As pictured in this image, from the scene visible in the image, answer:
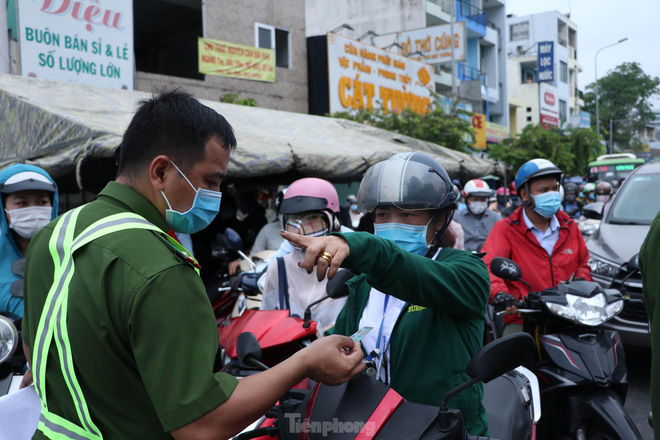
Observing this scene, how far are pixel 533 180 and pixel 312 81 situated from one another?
15199mm

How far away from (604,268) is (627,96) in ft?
201

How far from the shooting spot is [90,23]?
35.7 ft

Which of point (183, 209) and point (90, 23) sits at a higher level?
point (90, 23)

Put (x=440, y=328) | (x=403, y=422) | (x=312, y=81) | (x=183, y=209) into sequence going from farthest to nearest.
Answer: (x=312, y=81) → (x=440, y=328) → (x=183, y=209) → (x=403, y=422)

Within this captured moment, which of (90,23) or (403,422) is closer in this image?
(403,422)

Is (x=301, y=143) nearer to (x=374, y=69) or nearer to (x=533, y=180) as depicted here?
(x=533, y=180)

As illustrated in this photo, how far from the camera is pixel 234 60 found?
49.1 feet

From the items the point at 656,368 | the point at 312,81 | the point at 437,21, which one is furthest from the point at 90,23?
the point at 437,21

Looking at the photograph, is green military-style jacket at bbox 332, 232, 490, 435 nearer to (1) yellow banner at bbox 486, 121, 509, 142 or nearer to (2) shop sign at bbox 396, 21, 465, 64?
(2) shop sign at bbox 396, 21, 465, 64

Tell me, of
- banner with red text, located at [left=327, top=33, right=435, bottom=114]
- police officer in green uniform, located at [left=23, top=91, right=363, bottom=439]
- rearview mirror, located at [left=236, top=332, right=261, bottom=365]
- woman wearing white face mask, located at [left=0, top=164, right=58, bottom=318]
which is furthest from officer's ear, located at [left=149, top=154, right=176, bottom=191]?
banner with red text, located at [left=327, top=33, right=435, bottom=114]

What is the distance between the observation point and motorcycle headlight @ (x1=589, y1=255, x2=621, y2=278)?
5.76m

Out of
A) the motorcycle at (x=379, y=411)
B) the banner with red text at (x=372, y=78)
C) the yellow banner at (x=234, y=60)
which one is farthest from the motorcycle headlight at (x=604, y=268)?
the banner with red text at (x=372, y=78)

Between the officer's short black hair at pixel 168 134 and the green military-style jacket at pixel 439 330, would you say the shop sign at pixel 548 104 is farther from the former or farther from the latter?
the officer's short black hair at pixel 168 134

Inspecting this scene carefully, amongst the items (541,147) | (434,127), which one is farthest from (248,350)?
(541,147)
